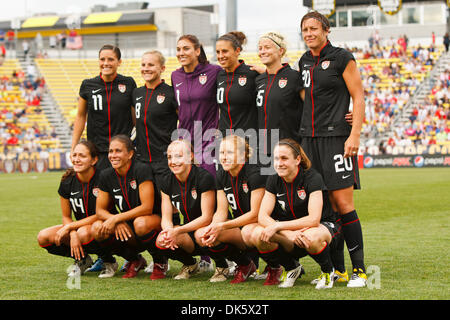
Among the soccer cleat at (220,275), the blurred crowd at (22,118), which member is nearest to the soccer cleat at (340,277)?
the soccer cleat at (220,275)

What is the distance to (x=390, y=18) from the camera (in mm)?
33938

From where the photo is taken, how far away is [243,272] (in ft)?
18.6

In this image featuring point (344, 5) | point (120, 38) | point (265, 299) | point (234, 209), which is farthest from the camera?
point (120, 38)

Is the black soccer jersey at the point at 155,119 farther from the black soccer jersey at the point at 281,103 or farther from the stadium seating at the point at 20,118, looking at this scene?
the stadium seating at the point at 20,118

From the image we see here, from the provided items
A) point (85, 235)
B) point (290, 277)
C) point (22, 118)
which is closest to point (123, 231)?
point (85, 235)

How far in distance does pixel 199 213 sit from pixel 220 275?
559mm

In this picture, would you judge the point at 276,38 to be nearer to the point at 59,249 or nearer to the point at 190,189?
the point at 190,189

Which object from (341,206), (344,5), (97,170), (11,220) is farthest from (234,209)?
(344,5)

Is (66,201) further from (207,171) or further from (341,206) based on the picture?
(341,206)

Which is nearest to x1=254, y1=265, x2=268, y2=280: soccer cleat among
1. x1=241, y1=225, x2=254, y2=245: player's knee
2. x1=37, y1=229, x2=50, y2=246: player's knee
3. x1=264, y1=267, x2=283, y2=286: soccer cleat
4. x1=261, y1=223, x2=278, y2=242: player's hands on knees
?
x1=264, y1=267, x2=283, y2=286: soccer cleat

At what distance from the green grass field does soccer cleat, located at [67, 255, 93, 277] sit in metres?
0.08

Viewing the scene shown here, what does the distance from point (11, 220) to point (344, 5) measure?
26.4m

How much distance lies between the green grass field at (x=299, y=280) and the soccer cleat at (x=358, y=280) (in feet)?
0.27
